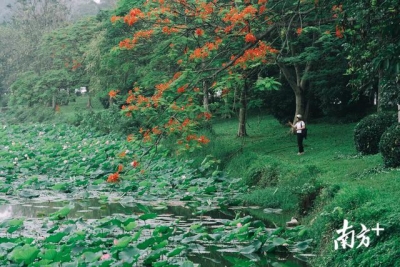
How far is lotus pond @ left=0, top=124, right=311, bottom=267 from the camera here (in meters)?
8.54

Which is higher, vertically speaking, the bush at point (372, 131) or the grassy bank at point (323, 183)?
the bush at point (372, 131)

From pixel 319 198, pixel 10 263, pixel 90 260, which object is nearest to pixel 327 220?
pixel 319 198

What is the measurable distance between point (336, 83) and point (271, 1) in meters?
6.68

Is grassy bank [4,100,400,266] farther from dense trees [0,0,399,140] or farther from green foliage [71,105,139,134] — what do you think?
green foliage [71,105,139,134]

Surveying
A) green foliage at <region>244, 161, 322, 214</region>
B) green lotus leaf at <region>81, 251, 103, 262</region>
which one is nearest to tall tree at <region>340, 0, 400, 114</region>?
green foliage at <region>244, 161, 322, 214</region>

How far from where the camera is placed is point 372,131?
583 inches

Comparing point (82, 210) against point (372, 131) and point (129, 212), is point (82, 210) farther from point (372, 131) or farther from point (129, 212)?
point (372, 131)

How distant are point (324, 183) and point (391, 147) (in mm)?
1517

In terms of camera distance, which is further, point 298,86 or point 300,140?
point 298,86

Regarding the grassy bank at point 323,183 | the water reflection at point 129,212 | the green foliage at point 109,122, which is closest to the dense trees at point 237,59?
the green foliage at point 109,122

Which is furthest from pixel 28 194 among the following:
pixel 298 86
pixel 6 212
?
pixel 298 86

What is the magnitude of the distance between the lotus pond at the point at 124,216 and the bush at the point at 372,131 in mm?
2909

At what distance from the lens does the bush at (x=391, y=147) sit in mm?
11875

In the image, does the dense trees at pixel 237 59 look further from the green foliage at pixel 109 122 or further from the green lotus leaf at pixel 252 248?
the green lotus leaf at pixel 252 248
